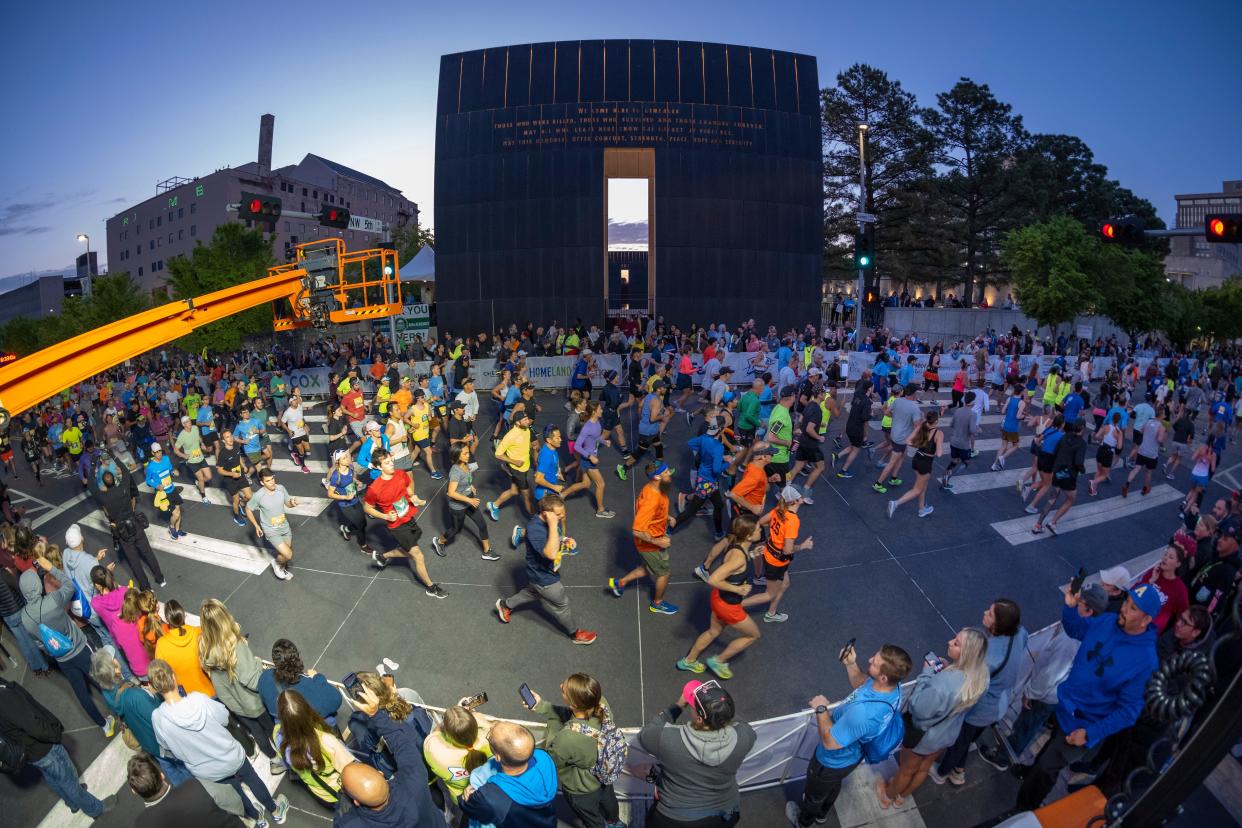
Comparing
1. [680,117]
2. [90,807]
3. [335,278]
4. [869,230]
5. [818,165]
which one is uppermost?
[680,117]

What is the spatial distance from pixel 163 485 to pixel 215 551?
1469 millimetres

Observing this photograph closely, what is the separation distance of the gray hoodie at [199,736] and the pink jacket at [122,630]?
1.87m

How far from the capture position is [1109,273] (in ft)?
95.8

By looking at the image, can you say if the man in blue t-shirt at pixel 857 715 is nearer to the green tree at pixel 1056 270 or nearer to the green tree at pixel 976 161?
the green tree at pixel 1056 270

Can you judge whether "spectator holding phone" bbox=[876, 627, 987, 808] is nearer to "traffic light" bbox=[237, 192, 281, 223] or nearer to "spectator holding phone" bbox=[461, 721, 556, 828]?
"spectator holding phone" bbox=[461, 721, 556, 828]

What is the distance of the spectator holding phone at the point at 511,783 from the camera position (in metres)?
3.49

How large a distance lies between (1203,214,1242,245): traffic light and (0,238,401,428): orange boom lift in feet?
41.6

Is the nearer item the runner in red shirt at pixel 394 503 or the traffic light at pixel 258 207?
the runner in red shirt at pixel 394 503

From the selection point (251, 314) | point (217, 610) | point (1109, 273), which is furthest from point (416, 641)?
point (1109, 273)

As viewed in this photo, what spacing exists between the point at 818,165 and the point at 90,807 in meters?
30.3

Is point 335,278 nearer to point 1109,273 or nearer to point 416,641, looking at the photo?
point 416,641

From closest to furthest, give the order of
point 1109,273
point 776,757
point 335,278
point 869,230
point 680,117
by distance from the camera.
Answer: point 776,757, point 335,278, point 869,230, point 680,117, point 1109,273

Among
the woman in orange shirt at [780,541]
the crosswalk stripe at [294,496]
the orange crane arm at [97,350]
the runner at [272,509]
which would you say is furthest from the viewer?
the crosswalk stripe at [294,496]

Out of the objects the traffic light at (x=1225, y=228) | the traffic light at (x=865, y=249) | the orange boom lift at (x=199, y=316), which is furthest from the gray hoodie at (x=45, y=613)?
the traffic light at (x=865, y=249)
